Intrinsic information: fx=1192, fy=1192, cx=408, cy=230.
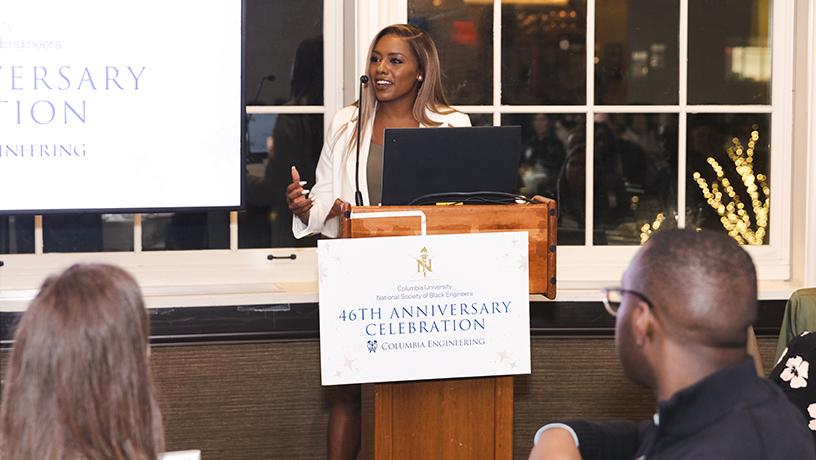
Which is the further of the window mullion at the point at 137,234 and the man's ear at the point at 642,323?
the window mullion at the point at 137,234

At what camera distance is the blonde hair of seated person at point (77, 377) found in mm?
1385

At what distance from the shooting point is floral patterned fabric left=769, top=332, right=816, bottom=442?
2523mm

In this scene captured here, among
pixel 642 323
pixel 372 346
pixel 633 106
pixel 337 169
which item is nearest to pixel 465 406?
pixel 372 346

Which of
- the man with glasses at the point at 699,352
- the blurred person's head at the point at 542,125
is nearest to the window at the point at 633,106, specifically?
the blurred person's head at the point at 542,125

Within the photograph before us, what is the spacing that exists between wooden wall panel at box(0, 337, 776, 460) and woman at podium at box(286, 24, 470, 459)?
1.23ft

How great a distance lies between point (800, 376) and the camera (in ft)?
8.38

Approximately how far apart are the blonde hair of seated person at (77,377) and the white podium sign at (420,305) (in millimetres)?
1262

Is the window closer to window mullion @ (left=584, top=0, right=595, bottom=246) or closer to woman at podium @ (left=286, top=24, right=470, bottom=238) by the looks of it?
window mullion @ (left=584, top=0, right=595, bottom=246)

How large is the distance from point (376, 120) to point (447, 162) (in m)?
0.71

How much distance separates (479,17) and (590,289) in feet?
3.14

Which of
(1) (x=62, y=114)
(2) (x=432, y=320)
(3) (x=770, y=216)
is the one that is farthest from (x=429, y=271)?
(3) (x=770, y=216)

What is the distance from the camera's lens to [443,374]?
2.76 m

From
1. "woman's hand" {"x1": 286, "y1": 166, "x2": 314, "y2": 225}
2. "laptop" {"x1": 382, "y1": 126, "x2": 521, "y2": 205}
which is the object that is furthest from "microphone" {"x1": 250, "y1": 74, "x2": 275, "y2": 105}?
"laptop" {"x1": 382, "y1": 126, "x2": 521, "y2": 205}

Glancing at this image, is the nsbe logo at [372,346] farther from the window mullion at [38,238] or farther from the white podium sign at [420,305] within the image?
the window mullion at [38,238]
